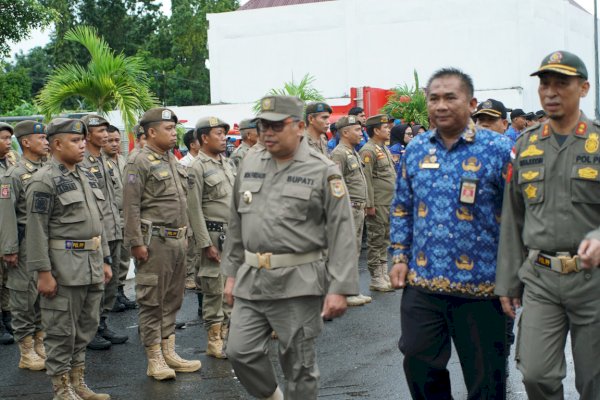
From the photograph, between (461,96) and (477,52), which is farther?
(477,52)

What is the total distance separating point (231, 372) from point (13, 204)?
263 cm

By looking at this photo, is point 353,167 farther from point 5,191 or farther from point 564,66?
point 564,66

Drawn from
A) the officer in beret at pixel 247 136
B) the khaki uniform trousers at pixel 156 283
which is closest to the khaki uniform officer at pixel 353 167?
the officer in beret at pixel 247 136

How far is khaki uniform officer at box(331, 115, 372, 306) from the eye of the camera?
34.5ft

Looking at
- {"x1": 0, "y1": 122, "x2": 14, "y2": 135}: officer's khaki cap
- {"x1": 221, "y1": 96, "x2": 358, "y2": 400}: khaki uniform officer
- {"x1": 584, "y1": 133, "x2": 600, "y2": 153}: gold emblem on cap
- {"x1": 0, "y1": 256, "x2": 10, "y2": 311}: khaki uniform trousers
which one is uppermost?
{"x1": 0, "y1": 122, "x2": 14, "y2": 135}: officer's khaki cap

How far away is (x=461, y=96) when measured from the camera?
5.04 meters

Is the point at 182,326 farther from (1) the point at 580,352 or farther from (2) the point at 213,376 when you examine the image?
A: (1) the point at 580,352

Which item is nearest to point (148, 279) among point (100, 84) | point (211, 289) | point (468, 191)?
point (211, 289)

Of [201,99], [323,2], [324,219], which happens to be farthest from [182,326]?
[201,99]

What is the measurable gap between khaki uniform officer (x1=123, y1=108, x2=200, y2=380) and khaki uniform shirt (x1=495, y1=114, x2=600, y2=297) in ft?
10.9

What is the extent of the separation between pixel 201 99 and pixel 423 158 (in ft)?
183

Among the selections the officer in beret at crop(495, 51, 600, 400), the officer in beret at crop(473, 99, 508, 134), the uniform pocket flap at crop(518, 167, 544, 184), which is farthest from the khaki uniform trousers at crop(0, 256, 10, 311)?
the uniform pocket flap at crop(518, 167, 544, 184)

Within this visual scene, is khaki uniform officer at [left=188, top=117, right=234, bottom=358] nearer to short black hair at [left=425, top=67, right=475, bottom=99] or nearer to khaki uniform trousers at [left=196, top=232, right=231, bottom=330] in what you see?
khaki uniform trousers at [left=196, top=232, right=231, bottom=330]

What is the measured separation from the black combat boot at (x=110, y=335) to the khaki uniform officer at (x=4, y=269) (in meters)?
0.95
